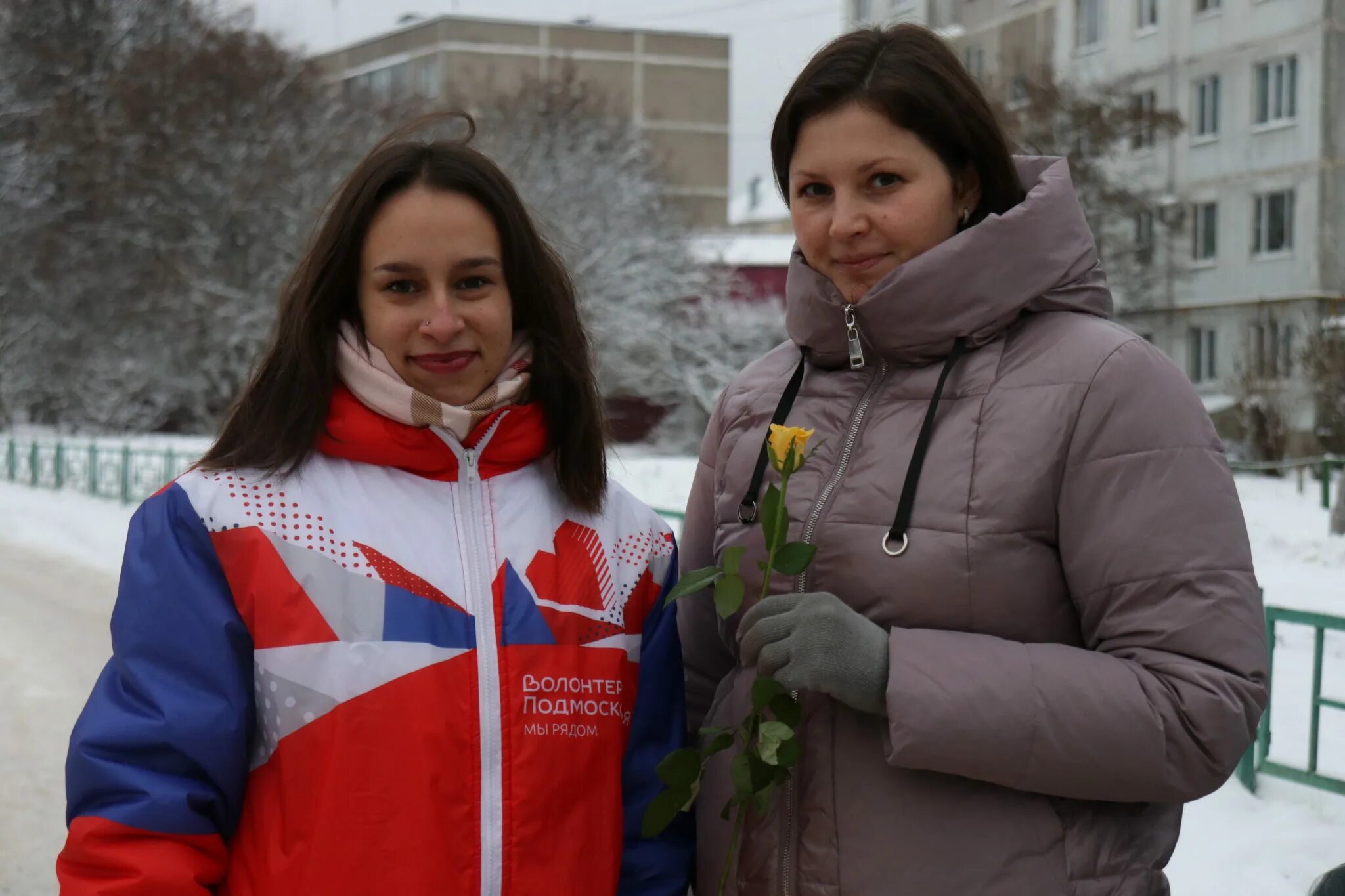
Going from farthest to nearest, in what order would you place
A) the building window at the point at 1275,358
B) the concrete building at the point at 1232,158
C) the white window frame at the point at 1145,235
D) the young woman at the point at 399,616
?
the white window frame at the point at 1145,235 → the concrete building at the point at 1232,158 → the building window at the point at 1275,358 → the young woman at the point at 399,616

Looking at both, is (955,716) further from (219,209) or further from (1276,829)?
(219,209)

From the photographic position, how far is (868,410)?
210 centimetres

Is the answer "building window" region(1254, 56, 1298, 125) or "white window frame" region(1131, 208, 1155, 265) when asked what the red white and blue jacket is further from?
"building window" region(1254, 56, 1298, 125)

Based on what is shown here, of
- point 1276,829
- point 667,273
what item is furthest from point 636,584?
point 667,273

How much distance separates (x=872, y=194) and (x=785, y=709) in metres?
0.80

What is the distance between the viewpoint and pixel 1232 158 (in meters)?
28.3

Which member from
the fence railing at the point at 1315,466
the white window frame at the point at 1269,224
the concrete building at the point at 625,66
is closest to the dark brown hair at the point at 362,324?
the fence railing at the point at 1315,466

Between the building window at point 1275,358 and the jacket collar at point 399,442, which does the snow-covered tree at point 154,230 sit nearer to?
the building window at point 1275,358

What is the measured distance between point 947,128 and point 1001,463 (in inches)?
20.9

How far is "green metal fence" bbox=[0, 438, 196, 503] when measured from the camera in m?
15.7

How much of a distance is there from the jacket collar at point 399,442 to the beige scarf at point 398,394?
2cm

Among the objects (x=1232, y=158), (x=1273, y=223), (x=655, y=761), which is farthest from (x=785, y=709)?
(x=1232, y=158)

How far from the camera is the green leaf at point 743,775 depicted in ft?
6.12

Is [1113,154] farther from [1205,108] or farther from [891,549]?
[891,549]
